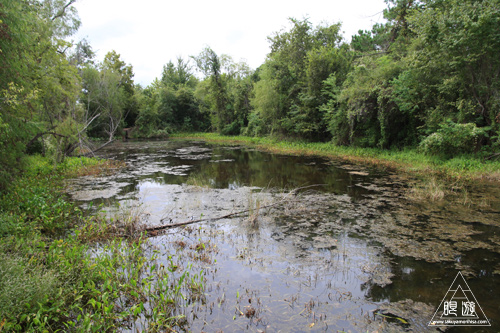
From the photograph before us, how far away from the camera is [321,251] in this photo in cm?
525

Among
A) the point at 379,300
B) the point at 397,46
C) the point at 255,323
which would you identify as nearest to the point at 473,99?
the point at 397,46

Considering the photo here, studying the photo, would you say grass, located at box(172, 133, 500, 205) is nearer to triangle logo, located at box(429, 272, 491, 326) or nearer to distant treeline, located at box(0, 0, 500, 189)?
distant treeline, located at box(0, 0, 500, 189)

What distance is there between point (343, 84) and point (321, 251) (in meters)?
15.9

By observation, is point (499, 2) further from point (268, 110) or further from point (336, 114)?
point (268, 110)

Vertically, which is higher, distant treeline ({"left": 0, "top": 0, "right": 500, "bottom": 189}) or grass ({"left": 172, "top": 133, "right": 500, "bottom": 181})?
distant treeline ({"left": 0, "top": 0, "right": 500, "bottom": 189})

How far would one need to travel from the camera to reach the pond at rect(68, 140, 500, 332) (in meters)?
3.55

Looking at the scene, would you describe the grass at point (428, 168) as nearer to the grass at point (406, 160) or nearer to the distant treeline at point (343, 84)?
the grass at point (406, 160)

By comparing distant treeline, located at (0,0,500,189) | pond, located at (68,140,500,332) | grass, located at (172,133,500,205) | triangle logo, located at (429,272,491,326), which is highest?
distant treeline, located at (0,0,500,189)

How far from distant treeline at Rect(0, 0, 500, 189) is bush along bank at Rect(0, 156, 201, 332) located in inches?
80.9

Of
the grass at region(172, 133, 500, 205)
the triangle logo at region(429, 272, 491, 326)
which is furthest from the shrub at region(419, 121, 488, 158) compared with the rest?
the triangle logo at region(429, 272, 491, 326)

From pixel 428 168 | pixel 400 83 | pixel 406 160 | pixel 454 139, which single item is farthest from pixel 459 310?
pixel 400 83

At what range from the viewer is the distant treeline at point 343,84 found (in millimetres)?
6484

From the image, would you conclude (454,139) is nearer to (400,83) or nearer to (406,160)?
(406,160)

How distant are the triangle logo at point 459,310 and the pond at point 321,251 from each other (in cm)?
6
